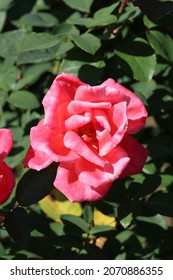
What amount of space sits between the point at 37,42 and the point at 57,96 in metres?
0.33

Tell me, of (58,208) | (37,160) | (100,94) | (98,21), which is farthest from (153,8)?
(58,208)

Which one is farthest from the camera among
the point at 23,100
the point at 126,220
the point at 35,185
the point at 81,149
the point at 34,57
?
the point at 23,100

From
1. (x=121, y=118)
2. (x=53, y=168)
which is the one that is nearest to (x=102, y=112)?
(x=121, y=118)

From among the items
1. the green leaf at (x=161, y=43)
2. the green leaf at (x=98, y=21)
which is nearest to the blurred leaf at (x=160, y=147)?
the green leaf at (x=161, y=43)

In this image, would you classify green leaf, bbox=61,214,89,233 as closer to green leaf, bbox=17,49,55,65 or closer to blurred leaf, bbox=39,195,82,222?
blurred leaf, bbox=39,195,82,222

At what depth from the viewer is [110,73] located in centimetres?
165

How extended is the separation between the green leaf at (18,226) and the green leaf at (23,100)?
18.9 inches

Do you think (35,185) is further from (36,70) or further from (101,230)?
(36,70)

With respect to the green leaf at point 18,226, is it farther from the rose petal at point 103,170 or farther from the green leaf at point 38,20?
the green leaf at point 38,20

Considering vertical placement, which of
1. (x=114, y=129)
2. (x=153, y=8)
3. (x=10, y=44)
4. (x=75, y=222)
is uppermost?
(x=153, y=8)

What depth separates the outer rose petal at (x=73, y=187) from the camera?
111cm

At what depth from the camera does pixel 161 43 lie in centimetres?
146

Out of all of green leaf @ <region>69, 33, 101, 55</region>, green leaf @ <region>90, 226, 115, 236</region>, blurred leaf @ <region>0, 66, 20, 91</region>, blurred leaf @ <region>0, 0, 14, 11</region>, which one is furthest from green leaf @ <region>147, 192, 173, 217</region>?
blurred leaf @ <region>0, 0, 14, 11</region>

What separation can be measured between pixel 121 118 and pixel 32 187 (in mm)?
267
